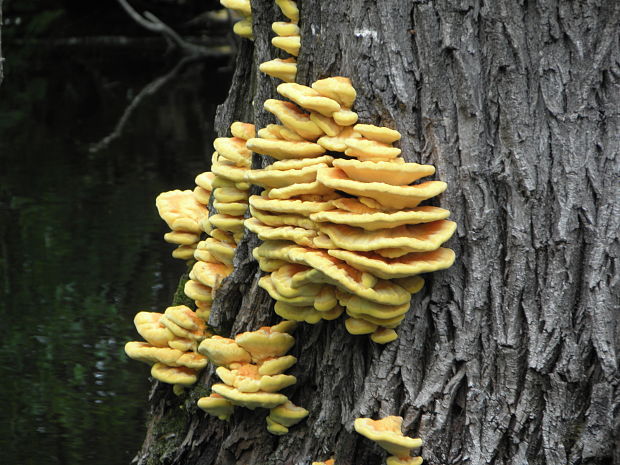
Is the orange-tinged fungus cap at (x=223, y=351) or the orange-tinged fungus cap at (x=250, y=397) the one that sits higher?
the orange-tinged fungus cap at (x=223, y=351)

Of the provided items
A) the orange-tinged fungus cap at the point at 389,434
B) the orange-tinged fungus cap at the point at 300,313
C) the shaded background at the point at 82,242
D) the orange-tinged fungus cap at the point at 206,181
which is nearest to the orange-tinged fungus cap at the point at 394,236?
the orange-tinged fungus cap at the point at 300,313

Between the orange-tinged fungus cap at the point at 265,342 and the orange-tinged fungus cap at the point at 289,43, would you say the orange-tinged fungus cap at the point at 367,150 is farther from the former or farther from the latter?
the orange-tinged fungus cap at the point at 265,342

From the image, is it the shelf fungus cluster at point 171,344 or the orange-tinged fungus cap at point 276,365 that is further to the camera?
the shelf fungus cluster at point 171,344

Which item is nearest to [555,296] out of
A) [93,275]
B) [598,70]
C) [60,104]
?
[598,70]

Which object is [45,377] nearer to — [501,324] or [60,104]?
[501,324]

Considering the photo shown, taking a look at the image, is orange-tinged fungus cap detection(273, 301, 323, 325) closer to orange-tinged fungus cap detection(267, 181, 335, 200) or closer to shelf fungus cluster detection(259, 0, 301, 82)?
orange-tinged fungus cap detection(267, 181, 335, 200)

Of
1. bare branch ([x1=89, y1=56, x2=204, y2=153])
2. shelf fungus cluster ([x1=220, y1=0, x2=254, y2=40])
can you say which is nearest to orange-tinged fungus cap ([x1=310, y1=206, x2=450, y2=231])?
shelf fungus cluster ([x1=220, y1=0, x2=254, y2=40])
